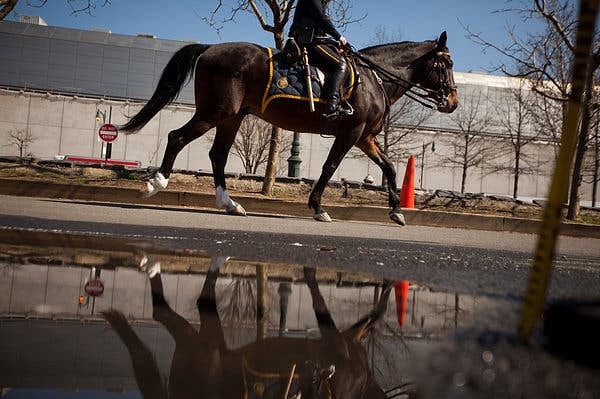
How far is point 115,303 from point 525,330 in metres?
1.75

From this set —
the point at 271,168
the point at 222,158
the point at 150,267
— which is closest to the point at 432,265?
the point at 150,267

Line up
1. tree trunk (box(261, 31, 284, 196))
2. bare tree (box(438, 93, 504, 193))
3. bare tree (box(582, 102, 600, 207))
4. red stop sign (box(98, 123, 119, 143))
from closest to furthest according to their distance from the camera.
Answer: tree trunk (box(261, 31, 284, 196))
bare tree (box(582, 102, 600, 207))
red stop sign (box(98, 123, 119, 143))
bare tree (box(438, 93, 504, 193))

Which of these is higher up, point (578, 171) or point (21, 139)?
point (21, 139)

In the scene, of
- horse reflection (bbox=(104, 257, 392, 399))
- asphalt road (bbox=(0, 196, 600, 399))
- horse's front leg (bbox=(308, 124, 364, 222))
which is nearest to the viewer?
asphalt road (bbox=(0, 196, 600, 399))

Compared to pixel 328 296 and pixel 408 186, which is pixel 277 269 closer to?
pixel 328 296

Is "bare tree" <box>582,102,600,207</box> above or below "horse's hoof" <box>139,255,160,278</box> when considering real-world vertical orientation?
above

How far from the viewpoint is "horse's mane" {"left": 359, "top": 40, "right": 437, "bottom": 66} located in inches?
405

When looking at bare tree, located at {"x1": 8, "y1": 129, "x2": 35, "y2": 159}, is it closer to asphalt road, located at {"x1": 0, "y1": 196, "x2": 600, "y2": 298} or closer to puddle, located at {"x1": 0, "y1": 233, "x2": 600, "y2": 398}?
asphalt road, located at {"x1": 0, "y1": 196, "x2": 600, "y2": 298}

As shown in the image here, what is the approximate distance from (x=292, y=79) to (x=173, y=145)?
2022 millimetres

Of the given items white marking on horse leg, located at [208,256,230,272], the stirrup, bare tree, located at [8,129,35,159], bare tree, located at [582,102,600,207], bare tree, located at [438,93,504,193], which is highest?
bare tree, located at [438,93,504,193]

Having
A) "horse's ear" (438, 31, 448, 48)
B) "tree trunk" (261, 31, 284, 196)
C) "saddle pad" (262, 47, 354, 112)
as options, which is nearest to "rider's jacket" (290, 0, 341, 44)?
"saddle pad" (262, 47, 354, 112)

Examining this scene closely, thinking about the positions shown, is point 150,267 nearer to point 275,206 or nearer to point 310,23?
point 310,23

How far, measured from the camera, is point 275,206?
11445 millimetres

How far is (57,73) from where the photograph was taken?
47.4m
